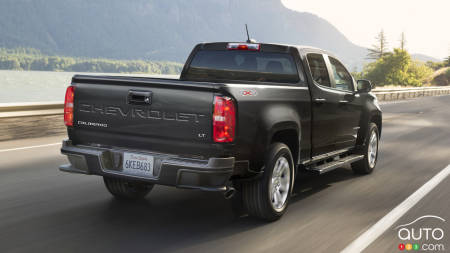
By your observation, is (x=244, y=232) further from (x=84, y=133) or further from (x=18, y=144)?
(x=18, y=144)

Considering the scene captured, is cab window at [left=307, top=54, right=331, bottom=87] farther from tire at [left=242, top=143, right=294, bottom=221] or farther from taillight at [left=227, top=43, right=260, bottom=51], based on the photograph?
tire at [left=242, top=143, right=294, bottom=221]

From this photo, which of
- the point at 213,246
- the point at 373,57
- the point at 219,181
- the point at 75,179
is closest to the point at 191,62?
the point at 75,179

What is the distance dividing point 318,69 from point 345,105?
0.82 meters

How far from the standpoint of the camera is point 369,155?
27.4ft

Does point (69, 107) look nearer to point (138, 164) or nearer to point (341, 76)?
point (138, 164)

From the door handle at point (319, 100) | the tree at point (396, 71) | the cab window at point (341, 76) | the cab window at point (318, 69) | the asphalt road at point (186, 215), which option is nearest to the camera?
the asphalt road at point (186, 215)

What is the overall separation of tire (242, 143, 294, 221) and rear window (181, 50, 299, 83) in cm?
114

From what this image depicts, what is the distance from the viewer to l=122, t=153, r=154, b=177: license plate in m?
4.89

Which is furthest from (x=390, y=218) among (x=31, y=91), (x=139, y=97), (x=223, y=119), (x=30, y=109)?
(x=31, y=91)

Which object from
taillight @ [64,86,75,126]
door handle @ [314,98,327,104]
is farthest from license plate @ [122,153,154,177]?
door handle @ [314,98,327,104]

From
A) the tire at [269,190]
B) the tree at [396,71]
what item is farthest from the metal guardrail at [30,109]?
the tree at [396,71]

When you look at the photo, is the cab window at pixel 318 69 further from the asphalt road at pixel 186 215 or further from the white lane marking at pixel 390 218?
the white lane marking at pixel 390 218

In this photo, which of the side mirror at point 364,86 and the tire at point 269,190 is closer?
the tire at point 269,190

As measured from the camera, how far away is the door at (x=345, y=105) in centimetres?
717
